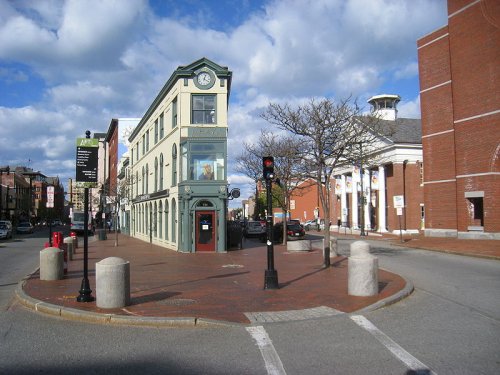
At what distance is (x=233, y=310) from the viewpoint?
9.06m

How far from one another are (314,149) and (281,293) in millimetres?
7906

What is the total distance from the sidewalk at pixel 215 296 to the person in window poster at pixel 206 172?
9.44 m

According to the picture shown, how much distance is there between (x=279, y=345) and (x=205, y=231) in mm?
18517

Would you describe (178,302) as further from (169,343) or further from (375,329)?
(375,329)

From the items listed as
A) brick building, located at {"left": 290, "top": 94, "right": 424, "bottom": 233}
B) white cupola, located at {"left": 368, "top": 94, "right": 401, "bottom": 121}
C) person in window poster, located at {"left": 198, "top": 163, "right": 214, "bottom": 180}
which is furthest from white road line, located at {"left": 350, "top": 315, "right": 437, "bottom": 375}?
white cupola, located at {"left": 368, "top": 94, "right": 401, "bottom": 121}

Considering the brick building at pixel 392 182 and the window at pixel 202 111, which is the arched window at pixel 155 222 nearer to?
the window at pixel 202 111

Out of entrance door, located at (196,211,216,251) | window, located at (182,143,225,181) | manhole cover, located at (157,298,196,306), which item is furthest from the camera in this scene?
window, located at (182,143,225,181)

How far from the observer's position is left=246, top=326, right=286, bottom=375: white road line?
18.9 ft

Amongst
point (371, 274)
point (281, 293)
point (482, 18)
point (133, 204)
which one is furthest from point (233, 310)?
point (133, 204)

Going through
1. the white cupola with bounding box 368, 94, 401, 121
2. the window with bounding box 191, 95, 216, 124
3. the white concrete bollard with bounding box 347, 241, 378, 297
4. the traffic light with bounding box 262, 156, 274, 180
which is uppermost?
the white cupola with bounding box 368, 94, 401, 121

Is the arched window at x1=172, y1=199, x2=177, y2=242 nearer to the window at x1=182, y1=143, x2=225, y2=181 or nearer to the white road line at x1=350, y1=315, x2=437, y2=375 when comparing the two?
the window at x1=182, y1=143, x2=225, y2=181

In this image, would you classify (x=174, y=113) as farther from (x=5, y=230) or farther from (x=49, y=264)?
(x=5, y=230)

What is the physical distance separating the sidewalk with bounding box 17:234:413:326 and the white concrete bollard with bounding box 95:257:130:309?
0.71 ft

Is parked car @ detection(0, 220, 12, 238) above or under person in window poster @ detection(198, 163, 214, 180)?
under
